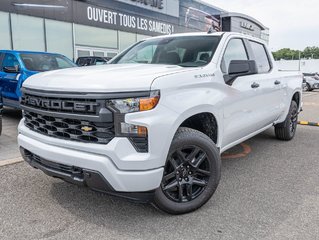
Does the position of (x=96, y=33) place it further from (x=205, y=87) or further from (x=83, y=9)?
(x=205, y=87)

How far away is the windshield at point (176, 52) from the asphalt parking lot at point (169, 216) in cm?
154

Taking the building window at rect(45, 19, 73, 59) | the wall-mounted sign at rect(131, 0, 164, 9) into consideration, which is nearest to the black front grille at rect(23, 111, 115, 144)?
the building window at rect(45, 19, 73, 59)

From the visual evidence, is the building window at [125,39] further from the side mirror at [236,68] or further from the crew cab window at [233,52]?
the side mirror at [236,68]

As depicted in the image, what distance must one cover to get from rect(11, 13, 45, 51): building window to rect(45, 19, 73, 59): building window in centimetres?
40

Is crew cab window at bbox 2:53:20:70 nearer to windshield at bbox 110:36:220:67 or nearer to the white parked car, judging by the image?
windshield at bbox 110:36:220:67

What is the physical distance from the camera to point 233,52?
411cm

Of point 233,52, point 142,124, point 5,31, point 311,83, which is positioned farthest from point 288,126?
point 311,83

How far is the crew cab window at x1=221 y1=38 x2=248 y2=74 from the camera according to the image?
3754 millimetres

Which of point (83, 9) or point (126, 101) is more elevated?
point (83, 9)

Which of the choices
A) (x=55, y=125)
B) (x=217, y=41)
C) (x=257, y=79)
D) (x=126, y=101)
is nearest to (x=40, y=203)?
(x=55, y=125)

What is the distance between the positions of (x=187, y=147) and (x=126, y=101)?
781mm

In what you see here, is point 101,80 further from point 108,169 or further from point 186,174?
point 186,174

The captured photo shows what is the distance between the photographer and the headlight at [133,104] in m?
2.59

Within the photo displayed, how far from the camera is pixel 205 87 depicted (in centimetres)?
329
